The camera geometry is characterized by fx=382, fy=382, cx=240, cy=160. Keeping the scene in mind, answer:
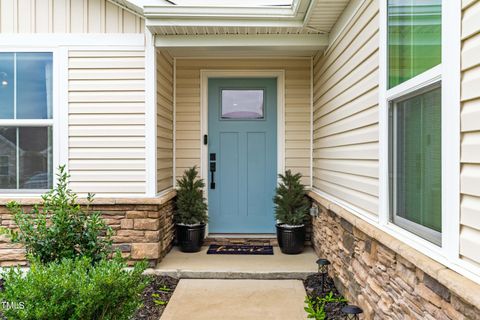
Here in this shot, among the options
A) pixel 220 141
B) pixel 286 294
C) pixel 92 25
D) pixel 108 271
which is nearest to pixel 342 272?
pixel 286 294

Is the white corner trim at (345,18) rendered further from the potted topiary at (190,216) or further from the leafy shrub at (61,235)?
the leafy shrub at (61,235)

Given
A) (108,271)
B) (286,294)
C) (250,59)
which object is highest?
(250,59)

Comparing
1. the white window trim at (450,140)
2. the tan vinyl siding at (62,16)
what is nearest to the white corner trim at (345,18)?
the white window trim at (450,140)

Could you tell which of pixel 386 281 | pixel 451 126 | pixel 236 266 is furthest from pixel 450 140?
pixel 236 266

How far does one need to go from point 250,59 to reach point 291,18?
48.7 inches

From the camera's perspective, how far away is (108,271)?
84.5 inches

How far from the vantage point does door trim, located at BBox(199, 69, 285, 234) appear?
4.94m

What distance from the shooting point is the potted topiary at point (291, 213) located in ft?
14.4

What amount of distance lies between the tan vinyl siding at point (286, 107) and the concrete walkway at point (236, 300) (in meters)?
1.69

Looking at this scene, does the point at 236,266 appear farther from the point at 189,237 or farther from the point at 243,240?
the point at 243,240

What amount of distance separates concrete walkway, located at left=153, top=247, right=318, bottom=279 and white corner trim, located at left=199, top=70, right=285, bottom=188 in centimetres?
116

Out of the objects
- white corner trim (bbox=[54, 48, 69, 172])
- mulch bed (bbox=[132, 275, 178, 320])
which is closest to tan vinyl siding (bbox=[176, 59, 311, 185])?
white corner trim (bbox=[54, 48, 69, 172])

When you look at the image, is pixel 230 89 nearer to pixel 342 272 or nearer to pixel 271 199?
pixel 271 199

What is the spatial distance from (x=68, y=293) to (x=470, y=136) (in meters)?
2.01
